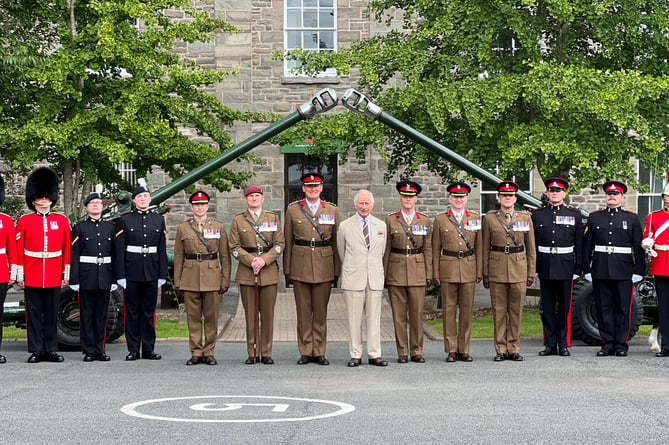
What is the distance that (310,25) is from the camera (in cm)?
2164

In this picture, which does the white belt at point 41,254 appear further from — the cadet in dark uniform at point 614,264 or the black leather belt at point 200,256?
the cadet in dark uniform at point 614,264

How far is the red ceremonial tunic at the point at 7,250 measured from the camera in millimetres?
11250

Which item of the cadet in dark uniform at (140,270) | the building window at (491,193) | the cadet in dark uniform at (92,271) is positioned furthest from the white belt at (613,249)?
the building window at (491,193)

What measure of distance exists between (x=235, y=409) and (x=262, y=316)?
114 inches

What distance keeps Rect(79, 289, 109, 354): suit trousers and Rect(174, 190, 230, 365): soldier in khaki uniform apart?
106 cm

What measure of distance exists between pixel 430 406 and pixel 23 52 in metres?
8.92

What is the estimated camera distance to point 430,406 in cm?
825

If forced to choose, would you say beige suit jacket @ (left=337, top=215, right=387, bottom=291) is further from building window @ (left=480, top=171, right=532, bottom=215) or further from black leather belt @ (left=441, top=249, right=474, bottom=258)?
building window @ (left=480, top=171, right=532, bottom=215)

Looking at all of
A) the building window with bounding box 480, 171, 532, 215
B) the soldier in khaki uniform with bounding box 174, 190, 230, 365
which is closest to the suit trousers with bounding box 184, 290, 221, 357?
the soldier in khaki uniform with bounding box 174, 190, 230, 365

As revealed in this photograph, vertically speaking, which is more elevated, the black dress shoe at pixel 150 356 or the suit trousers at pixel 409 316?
the suit trousers at pixel 409 316

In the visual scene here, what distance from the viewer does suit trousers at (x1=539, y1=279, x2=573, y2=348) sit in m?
11.4

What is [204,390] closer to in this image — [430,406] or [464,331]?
[430,406]

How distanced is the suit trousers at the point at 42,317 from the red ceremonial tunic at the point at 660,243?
22.0 ft

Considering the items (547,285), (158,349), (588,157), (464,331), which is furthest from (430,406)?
(588,157)
